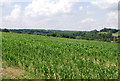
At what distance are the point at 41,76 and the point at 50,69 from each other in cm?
84

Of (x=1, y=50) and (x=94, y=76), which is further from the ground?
(x=1, y=50)

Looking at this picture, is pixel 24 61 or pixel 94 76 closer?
pixel 94 76

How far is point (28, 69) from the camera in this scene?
862 cm

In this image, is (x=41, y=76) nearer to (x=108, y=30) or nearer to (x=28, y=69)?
(x=28, y=69)

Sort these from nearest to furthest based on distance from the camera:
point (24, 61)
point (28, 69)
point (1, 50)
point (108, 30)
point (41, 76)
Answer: point (41, 76), point (28, 69), point (24, 61), point (1, 50), point (108, 30)

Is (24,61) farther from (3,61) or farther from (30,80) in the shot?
(30,80)

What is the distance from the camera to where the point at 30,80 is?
7371 millimetres

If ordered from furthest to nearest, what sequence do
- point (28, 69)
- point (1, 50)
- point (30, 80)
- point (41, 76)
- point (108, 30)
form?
point (108, 30), point (1, 50), point (28, 69), point (41, 76), point (30, 80)

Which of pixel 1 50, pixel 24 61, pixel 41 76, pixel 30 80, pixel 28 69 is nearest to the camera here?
pixel 30 80

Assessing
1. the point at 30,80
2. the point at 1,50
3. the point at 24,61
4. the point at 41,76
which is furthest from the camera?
the point at 1,50

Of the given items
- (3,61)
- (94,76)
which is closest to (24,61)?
(3,61)

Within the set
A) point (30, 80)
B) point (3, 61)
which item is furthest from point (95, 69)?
point (3, 61)

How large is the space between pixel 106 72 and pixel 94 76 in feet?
4.64

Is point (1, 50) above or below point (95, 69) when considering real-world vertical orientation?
above
